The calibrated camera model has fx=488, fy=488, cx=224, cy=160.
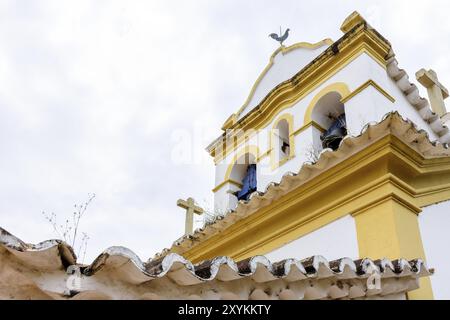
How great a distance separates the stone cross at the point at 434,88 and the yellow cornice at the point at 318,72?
2.24 metres

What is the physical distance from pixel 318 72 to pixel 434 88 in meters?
2.76

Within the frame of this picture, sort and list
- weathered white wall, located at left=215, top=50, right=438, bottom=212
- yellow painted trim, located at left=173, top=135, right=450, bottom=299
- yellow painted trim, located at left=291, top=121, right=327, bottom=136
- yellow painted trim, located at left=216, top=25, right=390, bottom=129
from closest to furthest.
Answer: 1. yellow painted trim, located at left=173, top=135, right=450, bottom=299
2. weathered white wall, located at left=215, top=50, right=438, bottom=212
3. yellow painted trim, located at left=216, top=25, right=390, bottom=129
4. yellow painted trim, located at left=291, top=121, right=327, bottom=136

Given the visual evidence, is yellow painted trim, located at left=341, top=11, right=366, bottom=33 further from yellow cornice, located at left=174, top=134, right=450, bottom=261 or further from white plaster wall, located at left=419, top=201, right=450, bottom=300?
white plaster wall, located at left=419, top=201, right=450, bottom=300

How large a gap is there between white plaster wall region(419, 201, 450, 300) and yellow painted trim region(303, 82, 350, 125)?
2030 millimetres

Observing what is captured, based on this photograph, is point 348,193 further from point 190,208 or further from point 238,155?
point 190,208

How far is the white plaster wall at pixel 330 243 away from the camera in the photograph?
16.5 feet

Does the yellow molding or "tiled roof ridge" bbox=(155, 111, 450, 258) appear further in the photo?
the yellow molding

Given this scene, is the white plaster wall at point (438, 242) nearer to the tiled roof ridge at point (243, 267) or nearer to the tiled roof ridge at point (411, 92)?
the tiled roof ridge at point (243, 267)

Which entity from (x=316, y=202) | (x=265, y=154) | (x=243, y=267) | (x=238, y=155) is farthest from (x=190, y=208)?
(x=243, y=267)

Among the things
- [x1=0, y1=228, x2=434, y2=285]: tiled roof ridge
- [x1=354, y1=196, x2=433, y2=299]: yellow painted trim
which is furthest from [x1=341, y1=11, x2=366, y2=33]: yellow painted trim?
[x1=0, y1=228, x2=434, y2=285]: tiled roof ridge

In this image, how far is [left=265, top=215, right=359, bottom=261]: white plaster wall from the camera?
5.04m

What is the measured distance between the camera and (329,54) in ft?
23.2

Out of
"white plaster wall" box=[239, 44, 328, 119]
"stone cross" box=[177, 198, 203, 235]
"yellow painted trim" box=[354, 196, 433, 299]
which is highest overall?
"white plaster wall" box=[239, 44, 328, 119]
